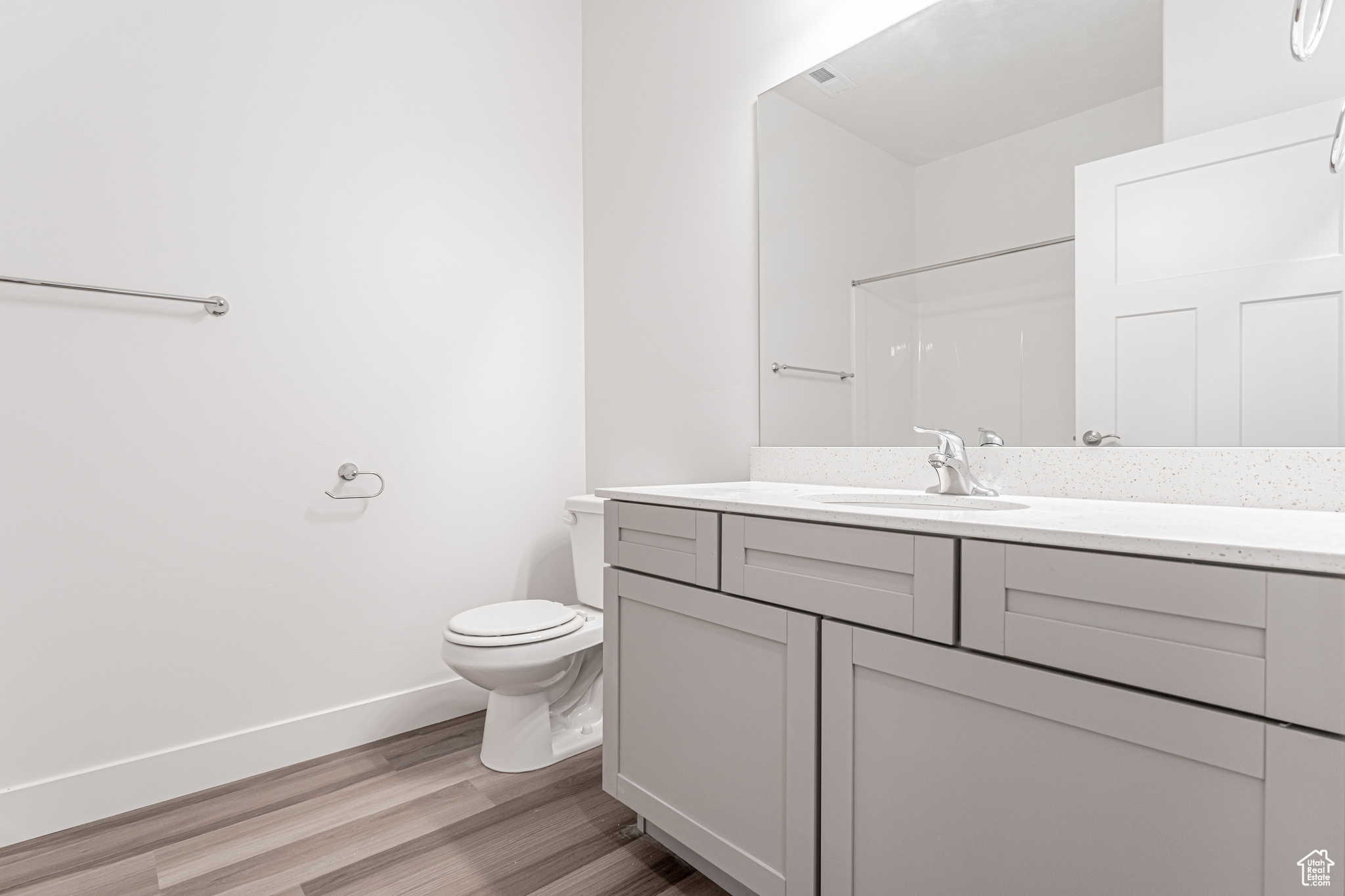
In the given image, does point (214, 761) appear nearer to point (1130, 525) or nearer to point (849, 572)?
point (849, 572)

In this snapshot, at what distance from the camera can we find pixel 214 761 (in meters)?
1.77

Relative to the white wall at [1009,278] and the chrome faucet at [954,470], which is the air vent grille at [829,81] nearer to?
the white wall at [1009,278]

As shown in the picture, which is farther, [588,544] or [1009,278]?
[588,544]

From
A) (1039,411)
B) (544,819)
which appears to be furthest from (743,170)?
(544,819)

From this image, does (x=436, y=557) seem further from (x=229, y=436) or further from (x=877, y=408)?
(x=877, y=408)

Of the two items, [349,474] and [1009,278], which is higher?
[1009,278]

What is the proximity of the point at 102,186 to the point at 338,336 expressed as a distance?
0.62 metres

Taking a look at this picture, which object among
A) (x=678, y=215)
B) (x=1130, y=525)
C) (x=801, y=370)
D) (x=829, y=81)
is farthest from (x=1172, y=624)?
(x=678, y=215)

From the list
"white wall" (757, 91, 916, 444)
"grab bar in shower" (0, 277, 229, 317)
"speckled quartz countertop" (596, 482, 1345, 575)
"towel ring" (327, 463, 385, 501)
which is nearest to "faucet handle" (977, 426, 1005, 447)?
"speckled quartz countertop" (596, 482, 1345, 575)

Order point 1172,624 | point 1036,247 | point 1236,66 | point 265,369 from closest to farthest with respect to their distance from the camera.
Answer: point 1172,624
point 1236,66
point 1036,247
point 265,369

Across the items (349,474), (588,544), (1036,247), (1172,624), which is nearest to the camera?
(1172,624)

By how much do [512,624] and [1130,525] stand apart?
1.46 m

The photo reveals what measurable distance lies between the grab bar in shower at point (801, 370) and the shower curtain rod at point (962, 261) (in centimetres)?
22

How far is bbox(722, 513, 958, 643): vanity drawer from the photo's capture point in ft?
3.04
